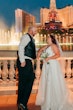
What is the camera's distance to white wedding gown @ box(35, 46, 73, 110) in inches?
208

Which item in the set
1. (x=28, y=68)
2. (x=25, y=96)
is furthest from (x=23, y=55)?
(x=25, y=96)

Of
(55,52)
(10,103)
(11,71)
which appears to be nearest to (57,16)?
(11,71)

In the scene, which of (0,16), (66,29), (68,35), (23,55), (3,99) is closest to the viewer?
(23,55)

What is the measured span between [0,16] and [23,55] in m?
11.9

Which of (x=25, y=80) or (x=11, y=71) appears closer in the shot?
(x=25, y=80)

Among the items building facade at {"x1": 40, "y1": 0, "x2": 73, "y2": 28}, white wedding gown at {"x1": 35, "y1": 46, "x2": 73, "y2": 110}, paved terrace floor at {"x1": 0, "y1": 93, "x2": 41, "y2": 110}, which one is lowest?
paved terrace floor at {"x1": 0, "y1": 93, "x2": 41, "y2": 110}

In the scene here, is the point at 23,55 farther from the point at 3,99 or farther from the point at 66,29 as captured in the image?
the point at 66,29

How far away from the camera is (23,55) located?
4.88 meters

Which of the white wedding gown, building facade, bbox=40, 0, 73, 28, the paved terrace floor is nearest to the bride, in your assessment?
the white wedding gown

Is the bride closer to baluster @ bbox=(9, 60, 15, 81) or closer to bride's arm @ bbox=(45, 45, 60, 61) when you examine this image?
bride's arm @ bbox=(45, 45, 60, 61)

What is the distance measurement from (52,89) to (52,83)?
11cm

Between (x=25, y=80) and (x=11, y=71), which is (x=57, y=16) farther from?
(x=25, y=80)

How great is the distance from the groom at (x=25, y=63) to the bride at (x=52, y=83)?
389 millimetres

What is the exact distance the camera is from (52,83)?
5.36m
